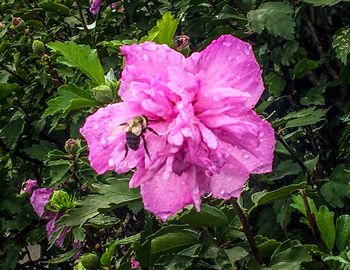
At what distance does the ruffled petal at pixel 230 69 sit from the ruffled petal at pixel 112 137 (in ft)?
0.35

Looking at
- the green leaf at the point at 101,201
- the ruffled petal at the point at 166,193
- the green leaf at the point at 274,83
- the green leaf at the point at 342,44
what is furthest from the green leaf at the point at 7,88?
the ruffled petal at the point at 166,193

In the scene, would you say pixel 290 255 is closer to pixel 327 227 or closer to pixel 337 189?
pixel 327 227

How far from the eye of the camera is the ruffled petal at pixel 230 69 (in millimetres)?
910

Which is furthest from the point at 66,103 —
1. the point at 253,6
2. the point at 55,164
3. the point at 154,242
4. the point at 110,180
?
the point at 253,6

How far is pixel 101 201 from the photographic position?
1116 millimetres

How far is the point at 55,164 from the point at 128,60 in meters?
0.84

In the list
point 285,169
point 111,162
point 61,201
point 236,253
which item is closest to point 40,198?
point 61,201

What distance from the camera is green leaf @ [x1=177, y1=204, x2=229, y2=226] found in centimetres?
105

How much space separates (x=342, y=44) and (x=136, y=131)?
1144 millimetres

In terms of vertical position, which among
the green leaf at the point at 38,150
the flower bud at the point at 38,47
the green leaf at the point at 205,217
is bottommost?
the green leaf at the point at 38,150

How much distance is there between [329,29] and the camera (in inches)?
83.2

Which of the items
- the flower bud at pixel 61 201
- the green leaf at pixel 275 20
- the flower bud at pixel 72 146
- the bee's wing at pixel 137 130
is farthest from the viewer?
the green leaf at pixel 275 20

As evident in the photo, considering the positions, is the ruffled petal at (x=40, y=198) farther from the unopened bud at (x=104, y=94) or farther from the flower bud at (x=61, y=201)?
the unopened bud at (x=104, y=94)

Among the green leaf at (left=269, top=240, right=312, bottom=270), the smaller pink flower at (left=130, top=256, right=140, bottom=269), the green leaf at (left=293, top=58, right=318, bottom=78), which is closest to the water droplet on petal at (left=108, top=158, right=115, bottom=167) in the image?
the green leaf at (left=269, top=240, right=312, bottom=270)
